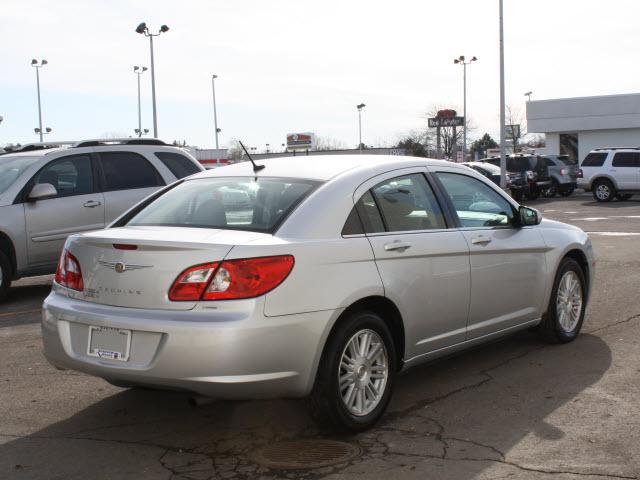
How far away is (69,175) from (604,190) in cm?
2415

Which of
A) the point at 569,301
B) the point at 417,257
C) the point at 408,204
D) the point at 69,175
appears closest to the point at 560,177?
the point at 69,175

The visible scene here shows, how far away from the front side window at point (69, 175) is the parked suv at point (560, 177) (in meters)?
27.5

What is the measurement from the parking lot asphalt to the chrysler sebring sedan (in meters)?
0.35

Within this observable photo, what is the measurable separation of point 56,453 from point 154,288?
3.56 feet

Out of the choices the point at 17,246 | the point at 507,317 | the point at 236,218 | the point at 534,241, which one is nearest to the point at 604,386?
the point at 507,317

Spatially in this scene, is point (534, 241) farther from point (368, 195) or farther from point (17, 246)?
point (17, 246)

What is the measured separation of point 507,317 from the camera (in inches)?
247

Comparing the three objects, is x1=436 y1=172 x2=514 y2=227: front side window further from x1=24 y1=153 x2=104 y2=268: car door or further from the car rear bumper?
x1=24 y1=153 x2=104 y2=268: car door

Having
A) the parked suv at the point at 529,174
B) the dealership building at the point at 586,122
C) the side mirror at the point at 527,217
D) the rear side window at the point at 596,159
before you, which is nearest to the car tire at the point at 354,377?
the side mirror at the point at 527,217

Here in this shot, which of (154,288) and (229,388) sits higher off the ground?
(154,288)

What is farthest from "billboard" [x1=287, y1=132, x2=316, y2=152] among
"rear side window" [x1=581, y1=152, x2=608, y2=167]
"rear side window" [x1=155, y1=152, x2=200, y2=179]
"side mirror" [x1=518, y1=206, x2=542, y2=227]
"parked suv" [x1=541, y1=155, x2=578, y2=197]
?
"side mirror" [x1=518, y1=206, x2=542, y2=227]

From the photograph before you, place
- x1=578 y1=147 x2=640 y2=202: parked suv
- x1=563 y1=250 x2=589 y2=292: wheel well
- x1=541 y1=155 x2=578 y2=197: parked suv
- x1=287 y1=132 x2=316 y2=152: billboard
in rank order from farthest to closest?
x1=287 y1=132 x2=316 y2=152: billboard → x1=541 y1=155 x2=578 y2=197: parked suv → x1=578 y1=147 x2=640 y2=202: parked suv → x1=563 y1=250 x2=589 y2=292: wheel well

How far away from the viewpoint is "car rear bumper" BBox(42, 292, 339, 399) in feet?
14.3

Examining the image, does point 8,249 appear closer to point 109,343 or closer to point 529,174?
point 109,343
